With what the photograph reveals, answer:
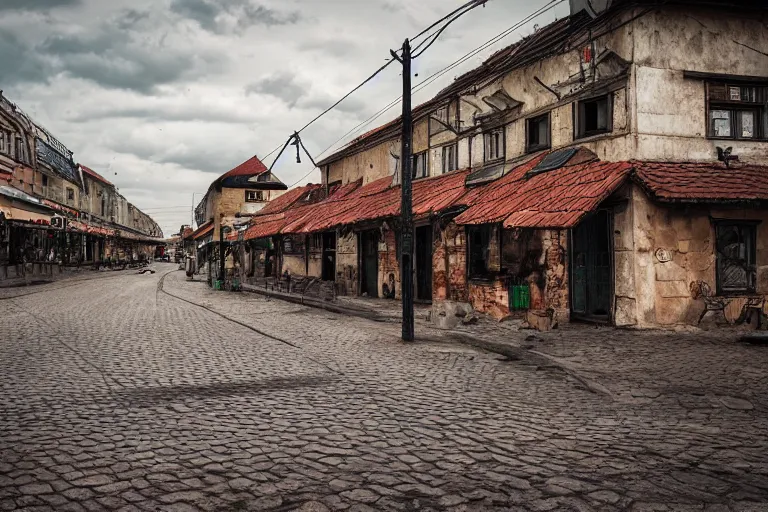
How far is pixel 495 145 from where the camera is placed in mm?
15508

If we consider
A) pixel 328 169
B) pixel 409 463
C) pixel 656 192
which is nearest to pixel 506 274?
pixel 656 192

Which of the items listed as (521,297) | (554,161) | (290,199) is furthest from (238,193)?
(554,161)

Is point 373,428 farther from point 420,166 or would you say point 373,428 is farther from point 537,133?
point 420,166

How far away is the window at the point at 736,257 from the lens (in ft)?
37.8

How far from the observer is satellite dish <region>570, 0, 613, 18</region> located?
11469mm

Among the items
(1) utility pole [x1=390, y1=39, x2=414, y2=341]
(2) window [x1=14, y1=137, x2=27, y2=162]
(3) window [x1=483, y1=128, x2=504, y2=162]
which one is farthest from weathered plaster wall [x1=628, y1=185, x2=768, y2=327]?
(2) window [x1=14, y1=137, x2=27, y2=162]

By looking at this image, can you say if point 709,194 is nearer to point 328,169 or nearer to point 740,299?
point 740,299

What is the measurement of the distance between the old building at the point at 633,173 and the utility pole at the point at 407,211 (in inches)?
84.9

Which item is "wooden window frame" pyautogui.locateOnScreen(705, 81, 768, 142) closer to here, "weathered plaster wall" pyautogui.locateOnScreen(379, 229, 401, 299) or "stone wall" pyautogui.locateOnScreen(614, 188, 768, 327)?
"stone wall" pyautogui.locateOnScreen(614, 188, 768, 327)

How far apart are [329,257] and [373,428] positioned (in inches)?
805

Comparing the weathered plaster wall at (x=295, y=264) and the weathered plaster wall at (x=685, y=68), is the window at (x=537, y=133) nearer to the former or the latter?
the weathered plaster wall at (x=685, y=68)

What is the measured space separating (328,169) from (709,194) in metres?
20.0

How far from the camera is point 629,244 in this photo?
36.5 feet

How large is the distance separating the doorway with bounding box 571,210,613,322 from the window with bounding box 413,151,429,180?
7.23m
